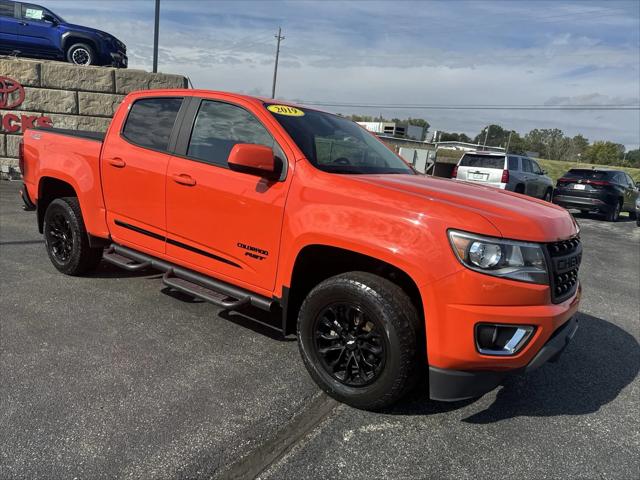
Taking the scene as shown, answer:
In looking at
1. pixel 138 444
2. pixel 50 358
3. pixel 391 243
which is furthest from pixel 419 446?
pixel 50 358

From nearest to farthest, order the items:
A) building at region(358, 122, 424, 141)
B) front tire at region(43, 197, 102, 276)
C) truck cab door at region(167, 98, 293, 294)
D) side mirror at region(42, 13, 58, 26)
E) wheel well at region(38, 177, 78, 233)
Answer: truck cab door at region(167, 98, 293, 294), front tire at region(43, 197, 102, 276), wheel well at region(38, 177, 78, 233), side mirror at region(42, 13, 58, 26), building at region(358, 122, 424, 141)

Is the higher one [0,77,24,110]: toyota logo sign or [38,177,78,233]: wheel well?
[0,77,24,110]: toyota logo sign

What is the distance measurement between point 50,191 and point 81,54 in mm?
8678

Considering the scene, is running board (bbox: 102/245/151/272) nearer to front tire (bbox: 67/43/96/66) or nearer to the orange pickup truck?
the orange pickup truck

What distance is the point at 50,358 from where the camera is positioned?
3.18 meters

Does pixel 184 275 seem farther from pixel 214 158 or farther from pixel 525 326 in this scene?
pixel 525 326

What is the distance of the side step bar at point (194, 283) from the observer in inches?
129

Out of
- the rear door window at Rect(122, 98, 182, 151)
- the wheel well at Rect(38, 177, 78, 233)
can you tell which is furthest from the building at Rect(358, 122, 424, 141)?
the rear door window at Rect(122, 98, 182, 151)

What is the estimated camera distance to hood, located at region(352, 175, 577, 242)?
2.48 m

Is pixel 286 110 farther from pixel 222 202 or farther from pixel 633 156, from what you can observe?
pixel 633 156

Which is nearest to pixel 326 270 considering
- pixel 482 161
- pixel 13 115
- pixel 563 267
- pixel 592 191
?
pixel 563 267

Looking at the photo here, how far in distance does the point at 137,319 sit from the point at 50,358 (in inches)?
31.8

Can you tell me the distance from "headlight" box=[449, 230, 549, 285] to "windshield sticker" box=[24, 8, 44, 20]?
43.8 ft

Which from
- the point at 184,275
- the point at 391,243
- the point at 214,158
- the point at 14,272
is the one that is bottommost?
the point at 14,272
